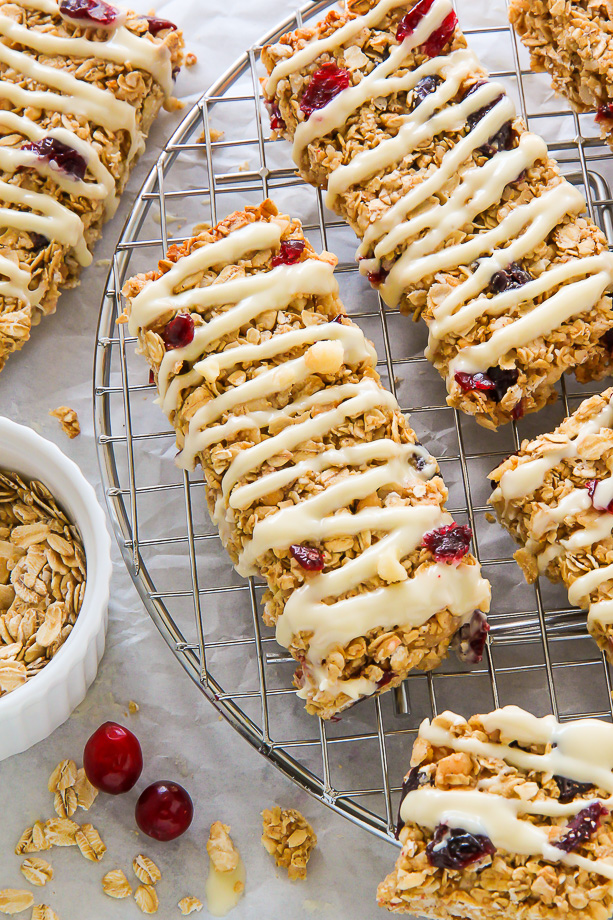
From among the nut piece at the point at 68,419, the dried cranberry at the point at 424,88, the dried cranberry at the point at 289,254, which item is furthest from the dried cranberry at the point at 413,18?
the nut piece at the point at 68,419

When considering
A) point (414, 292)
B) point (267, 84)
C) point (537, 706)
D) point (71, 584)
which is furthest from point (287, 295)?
point (537, 706)

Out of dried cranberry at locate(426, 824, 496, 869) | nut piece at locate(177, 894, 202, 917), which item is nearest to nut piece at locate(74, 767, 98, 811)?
nut piece at locate(177, 894, 202, 917)

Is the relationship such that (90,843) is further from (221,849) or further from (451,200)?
(451,200)

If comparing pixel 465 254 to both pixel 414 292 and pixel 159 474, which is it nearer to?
pixel 414 292

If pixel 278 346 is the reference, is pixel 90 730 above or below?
below

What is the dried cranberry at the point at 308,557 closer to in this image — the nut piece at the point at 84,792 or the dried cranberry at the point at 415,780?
the dried cranberry at the point at 415,780

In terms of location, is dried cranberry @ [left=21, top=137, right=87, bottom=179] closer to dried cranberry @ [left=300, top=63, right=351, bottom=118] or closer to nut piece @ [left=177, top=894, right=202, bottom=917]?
dried cranberry @ [left=300, top=63, right=351, bottom=118]

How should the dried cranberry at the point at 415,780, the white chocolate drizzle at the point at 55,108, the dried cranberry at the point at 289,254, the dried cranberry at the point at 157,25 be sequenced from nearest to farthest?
the dried cranberry at the point at 415,780, the dried cranberry at the point at 289,254, the white chocolate drizzle at the point at 55,108, the dried cranberry at the point at 157,25

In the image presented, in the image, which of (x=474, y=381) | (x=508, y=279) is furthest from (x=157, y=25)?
(x=474, y=381)
